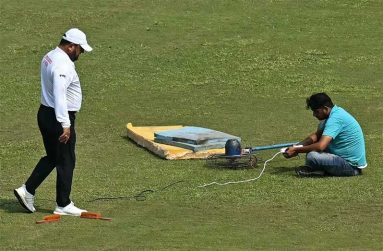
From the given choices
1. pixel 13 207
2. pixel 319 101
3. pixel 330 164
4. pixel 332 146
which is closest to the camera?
pixel 13 207

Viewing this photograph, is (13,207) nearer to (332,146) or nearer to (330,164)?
(330,164)

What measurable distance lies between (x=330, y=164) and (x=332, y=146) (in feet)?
0.95

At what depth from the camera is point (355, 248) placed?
10.8 meters

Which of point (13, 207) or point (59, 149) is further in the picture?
point (13, 207)

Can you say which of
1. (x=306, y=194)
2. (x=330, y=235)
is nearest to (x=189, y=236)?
(x=330, y=235)

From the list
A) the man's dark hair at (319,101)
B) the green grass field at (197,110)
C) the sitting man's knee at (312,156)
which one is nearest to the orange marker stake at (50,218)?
the green grass field at (197,110)

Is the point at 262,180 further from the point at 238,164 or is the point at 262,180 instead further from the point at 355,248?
the point at 355,248

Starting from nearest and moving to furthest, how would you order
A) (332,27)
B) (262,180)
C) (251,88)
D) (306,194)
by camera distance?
1. (306,194)
2. (262,180)
3. (251,88)
4. (332,27)

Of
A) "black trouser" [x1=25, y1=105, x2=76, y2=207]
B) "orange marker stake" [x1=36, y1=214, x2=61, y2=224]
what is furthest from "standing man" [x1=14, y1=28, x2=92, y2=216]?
"orange marker stake" [x1=36, y1=214, x2=61, y2=224]

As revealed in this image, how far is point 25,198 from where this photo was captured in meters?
12.4

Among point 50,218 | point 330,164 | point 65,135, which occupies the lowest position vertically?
point 50,218

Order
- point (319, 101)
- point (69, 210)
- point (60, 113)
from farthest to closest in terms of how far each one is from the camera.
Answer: point (319, 101)
point (69, 210)
point (60, 113)

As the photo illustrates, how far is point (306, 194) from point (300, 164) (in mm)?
2068

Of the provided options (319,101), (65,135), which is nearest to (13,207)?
(65,135)
